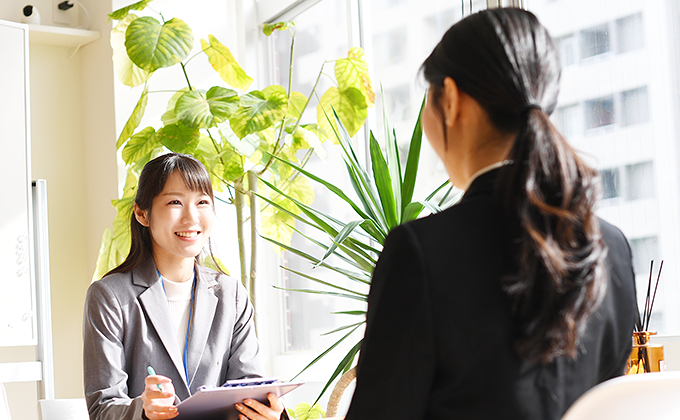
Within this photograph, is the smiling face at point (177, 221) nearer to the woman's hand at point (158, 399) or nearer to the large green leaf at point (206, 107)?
the woman's hand at point (158, 399)

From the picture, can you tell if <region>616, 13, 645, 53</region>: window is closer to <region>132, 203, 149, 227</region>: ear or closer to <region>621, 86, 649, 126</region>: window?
<region>621, 86, 649, 126</region>: window

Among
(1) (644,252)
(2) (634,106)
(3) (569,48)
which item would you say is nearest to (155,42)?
(3) (569,48)

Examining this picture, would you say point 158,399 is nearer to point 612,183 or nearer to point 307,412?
point 307,412

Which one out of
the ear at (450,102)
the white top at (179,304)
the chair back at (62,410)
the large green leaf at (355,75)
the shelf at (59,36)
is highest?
the shelf at (59,36)

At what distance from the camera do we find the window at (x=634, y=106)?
86.4 inches

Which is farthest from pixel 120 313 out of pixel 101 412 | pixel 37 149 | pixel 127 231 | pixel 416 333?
pixel 37 149

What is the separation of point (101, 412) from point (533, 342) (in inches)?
59.1

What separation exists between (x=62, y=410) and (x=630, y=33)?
2284 mm

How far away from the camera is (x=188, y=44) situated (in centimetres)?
294

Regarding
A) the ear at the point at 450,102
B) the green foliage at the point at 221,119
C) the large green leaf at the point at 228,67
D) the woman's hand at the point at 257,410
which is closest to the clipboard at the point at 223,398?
the woman's hand at the point at 257,410

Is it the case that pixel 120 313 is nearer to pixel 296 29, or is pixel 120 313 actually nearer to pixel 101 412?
pixel 101 412

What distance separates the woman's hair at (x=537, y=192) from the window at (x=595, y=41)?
164 cm

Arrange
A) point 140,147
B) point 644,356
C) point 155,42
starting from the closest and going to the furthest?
point 644,356 < point 155,42 < point 140,147

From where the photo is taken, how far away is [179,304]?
223cm
